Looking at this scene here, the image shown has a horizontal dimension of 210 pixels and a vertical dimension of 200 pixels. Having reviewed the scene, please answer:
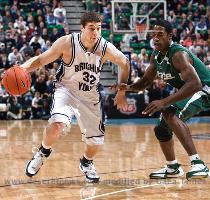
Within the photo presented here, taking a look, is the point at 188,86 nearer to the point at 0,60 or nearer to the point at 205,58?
the point at 0,60

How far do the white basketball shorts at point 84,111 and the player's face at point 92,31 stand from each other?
0.67 meters

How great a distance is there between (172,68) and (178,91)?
43 cm

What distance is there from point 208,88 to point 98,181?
170 cm

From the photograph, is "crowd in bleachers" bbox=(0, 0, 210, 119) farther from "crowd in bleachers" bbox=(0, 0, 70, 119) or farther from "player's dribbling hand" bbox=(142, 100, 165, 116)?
"player's dribbling hand" bbox=(142, 100, 165, 116)

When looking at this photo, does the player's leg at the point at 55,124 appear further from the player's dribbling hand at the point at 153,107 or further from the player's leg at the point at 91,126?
the player's dribbling hand at the point at 153,107

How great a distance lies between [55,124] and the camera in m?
6.14

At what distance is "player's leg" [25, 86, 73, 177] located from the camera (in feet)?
20.1

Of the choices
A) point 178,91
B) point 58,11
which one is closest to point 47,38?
point 58,11

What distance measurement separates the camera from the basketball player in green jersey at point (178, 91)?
606cm

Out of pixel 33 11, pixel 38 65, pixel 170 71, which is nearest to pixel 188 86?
pixel 170 71

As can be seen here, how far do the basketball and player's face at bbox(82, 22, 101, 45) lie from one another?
807 mm

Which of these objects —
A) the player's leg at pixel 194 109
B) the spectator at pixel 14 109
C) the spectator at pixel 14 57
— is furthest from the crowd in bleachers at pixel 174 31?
the player's leg at pixel 194 109

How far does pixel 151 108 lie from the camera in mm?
5703

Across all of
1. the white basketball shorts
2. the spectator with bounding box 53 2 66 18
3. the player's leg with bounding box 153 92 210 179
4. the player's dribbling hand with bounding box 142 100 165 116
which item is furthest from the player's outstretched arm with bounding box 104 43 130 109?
the spectator with bounding box 53 2 66 18
